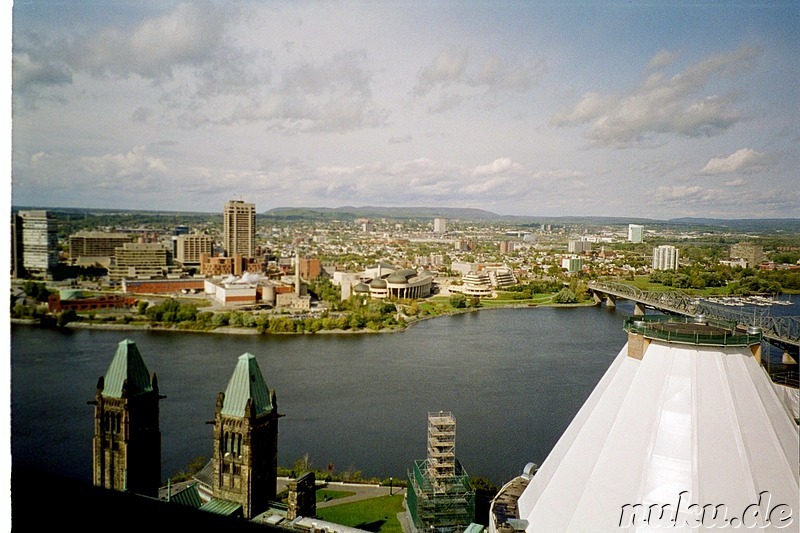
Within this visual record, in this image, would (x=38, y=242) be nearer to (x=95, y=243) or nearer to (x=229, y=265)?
(x=95, y=243)

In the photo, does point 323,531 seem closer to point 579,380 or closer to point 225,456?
point 225,456

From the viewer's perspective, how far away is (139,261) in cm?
748

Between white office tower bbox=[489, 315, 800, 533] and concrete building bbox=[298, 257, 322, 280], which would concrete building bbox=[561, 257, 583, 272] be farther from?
white office tower bbox=[489, 315, 800, 533]

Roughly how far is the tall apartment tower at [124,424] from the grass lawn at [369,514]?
5.27ft

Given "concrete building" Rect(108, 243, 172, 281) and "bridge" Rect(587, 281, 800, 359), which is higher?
"concrete building" Rect(108, 243, 172, 281)

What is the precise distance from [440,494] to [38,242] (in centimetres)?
367

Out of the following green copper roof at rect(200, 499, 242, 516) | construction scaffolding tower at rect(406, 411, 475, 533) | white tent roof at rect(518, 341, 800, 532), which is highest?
white tent roof at rect(518, 341, 800, 532)

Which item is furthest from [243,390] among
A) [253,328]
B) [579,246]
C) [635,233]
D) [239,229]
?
[253,328]

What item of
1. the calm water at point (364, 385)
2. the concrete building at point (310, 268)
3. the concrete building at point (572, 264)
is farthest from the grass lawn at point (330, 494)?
the concrete building at point (310, 268)


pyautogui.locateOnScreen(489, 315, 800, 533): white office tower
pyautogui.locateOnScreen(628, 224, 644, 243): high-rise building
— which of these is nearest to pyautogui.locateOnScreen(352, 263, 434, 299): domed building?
pyautogui.locateOnScreen(628, 224, 644, 243): high-rise building

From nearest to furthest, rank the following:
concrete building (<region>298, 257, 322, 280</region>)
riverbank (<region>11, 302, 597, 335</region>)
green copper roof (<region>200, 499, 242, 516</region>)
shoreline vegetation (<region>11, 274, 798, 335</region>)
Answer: green copper roof (<region>200, 499, 242, 516</region>) → shoreline vegetation (<region>11, 274, 798, 335</region>) → riverbank (<region>11, 302, 597, 335</region>) → concrete building (<region>298, 257, 322, 280</region>)

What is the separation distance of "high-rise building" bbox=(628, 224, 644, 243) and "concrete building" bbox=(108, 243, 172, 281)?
530 centimetres

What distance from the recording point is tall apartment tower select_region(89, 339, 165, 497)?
3.34 m

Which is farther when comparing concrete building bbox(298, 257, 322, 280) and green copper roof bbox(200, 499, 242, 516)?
concrete building bbox(298, 257, 322, 280)
